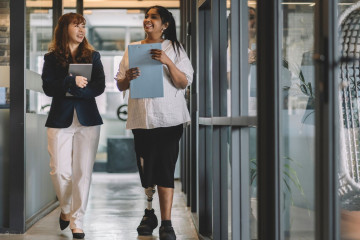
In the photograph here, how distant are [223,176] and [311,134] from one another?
59.4 inches

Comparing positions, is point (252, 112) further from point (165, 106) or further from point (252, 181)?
point (165, 106)

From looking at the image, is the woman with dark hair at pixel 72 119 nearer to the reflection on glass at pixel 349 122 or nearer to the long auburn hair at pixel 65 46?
the long auburn hair at pixel 65 46

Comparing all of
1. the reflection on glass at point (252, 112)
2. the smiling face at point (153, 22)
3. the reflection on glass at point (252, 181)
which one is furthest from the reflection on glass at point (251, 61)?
the smiling face at point (153, 22)

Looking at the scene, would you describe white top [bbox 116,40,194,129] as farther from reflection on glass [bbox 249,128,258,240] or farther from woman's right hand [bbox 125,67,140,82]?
reflection on glass [bbox 249,128,258,240]

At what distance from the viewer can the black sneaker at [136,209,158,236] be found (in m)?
3.60

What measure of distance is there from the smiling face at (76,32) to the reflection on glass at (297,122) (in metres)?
1.97

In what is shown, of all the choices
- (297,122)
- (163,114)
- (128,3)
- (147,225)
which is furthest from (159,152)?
(128,3)

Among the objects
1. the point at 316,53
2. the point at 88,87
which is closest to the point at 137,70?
the point at 88,87

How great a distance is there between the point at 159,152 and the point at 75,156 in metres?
0.57

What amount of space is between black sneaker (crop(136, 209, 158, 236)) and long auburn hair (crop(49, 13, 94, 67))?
3.62ft

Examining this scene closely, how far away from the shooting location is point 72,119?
11.3 ft

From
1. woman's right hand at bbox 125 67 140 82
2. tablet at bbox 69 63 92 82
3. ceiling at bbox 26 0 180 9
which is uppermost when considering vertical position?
ceiling at bbox 26 0 180 9

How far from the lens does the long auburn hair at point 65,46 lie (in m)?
3.50

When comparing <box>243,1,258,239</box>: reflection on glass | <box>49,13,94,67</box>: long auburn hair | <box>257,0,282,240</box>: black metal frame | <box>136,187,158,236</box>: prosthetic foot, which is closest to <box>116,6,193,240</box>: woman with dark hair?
<box>136,187,158,236</box>: prosthetic foot
